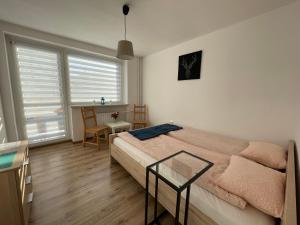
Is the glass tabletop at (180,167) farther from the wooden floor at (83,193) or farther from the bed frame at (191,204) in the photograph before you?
the wooden floor at (83,193)

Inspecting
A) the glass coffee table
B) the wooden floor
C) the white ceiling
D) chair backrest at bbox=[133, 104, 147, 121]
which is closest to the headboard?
the glass coffee table

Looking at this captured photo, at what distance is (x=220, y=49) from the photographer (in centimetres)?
247

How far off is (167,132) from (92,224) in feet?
5.73

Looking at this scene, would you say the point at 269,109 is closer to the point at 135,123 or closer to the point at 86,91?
the point at 135,123

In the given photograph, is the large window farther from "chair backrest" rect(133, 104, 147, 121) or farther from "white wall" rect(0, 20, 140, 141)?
"chair backrest" rect(133, 104, 147, 121)

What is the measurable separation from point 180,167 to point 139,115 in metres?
3.35

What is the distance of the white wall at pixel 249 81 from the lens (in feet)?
6.01

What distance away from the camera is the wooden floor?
1.41m

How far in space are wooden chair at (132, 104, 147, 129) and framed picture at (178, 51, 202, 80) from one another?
1.69 m

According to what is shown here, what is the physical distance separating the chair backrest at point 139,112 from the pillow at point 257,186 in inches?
131

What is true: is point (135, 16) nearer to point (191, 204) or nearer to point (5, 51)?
point (5, 51)

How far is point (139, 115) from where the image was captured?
4504mm

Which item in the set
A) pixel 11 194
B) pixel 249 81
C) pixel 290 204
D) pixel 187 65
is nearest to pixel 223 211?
pixel 290 204

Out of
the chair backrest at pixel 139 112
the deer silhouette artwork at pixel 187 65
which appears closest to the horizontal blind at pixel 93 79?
the chair backrest at pixel 139 112
